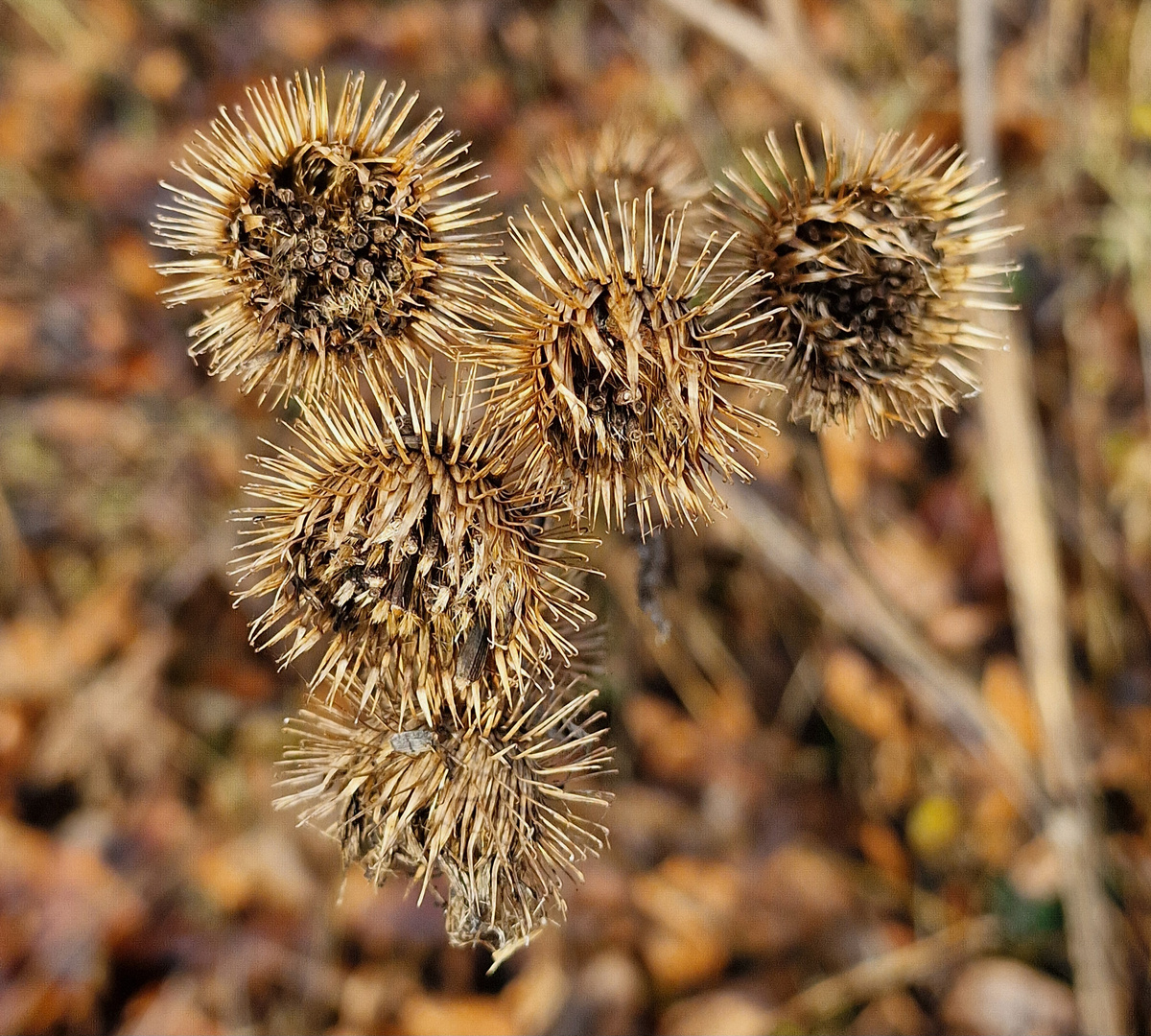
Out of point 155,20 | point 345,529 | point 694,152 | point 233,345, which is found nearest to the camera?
point 345,529

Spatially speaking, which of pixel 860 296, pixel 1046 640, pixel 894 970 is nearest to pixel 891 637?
pixel 1046 640

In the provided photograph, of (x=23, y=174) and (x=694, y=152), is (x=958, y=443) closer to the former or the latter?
(x=694, y=152)

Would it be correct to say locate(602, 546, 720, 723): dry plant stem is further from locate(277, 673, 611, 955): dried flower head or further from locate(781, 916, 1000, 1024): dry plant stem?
locate(277, 673, 611, 955): dried flower head

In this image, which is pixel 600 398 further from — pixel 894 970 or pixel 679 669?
pixel 894 970

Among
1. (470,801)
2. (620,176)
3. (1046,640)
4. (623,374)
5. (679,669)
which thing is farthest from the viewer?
(679,669)

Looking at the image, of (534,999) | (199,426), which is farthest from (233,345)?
(534,999)

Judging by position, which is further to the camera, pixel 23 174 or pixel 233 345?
pixel 23 174

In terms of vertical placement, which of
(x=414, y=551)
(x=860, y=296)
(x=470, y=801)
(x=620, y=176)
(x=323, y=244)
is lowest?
(x=470, y=801)
